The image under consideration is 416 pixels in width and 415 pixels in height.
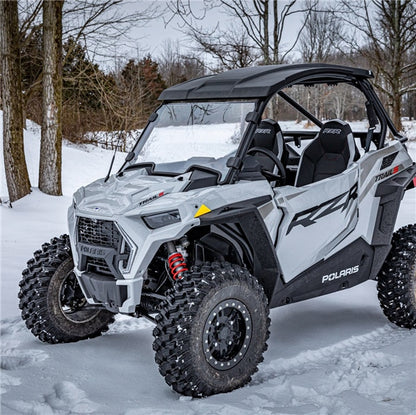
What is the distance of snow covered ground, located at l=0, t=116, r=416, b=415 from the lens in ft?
12.0

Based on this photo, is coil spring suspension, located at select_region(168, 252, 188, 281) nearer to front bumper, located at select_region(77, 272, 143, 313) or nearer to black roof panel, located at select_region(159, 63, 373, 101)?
front bumper, located at select_region(77, 272, 143, 313)

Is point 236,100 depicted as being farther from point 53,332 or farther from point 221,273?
point 53,332

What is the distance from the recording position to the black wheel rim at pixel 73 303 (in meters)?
4.80

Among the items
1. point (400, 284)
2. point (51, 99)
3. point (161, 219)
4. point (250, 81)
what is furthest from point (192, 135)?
point (51, 99)

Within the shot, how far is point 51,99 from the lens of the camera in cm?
1141

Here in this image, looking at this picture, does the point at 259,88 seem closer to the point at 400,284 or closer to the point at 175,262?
the point at 175,262

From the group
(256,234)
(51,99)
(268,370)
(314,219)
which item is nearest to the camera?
(256,234)

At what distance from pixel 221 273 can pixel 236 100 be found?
1311 mm

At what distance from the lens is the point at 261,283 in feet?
14.6

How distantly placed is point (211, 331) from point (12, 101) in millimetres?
7934

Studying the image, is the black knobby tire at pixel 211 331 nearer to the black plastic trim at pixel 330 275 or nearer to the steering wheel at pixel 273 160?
the black plastic trim at pixel 330 275

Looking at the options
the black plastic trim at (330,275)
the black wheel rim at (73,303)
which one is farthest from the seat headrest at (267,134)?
the black wheel rim at (73,303)

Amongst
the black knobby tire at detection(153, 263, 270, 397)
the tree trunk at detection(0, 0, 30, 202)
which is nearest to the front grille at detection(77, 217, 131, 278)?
the black knobby tire at detection(153, 263, 270, 397)

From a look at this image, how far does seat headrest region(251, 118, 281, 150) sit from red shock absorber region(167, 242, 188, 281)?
190 centimetres
